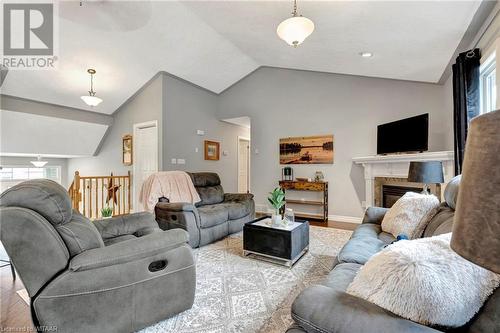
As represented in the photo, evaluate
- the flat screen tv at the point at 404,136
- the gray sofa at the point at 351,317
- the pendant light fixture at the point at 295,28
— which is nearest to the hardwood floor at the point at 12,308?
the gray sofa at the point at 351,317

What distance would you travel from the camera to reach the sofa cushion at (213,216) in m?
3.27

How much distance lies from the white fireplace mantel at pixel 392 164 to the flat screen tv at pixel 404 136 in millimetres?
139

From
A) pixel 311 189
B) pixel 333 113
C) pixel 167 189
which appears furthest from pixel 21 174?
pixel 333 113

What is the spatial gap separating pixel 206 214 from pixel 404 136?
10.9 ft

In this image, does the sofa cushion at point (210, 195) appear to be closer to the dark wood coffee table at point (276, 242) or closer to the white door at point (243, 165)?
the dark wood coffee table at point (276, 242)

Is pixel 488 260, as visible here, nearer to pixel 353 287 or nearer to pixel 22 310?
pixel 353 287

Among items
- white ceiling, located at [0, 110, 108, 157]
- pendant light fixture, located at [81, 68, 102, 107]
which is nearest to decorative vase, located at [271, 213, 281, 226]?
pendant light fixture, located at [81, 68, 102, 107]

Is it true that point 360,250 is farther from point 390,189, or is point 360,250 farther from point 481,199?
point 390,189

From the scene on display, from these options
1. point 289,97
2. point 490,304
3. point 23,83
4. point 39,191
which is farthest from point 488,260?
point 23,83

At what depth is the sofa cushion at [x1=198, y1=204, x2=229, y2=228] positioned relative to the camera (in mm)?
3270

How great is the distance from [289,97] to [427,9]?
328 centimetres

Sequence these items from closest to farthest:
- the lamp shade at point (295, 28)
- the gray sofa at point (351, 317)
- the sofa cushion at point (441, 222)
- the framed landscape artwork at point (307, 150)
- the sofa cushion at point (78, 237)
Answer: the gray sofa at point (351, 317) → the sofa cushion at point (78, 237) → the sofa cushion at point (441, 222) → the lamp shade at point (295, 28) → the framed landscape artwork at point (307, 150)

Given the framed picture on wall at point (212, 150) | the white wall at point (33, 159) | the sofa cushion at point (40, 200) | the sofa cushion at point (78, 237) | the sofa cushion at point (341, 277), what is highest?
the framed picture on wall at point (212, 150)

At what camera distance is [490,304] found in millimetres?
787
